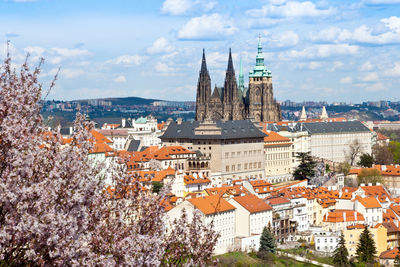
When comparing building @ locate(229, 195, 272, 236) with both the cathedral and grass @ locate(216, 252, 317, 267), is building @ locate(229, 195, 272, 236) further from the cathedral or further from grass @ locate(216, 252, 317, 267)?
the cathedral

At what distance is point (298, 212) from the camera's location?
222 feet

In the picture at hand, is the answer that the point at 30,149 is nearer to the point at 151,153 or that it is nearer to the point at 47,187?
the point at 47,187

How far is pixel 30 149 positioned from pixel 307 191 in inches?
2563

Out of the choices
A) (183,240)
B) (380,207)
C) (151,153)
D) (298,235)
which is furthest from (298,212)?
(183,240)

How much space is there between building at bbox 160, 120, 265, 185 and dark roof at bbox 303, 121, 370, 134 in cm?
2259

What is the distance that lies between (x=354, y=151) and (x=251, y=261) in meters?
75.8

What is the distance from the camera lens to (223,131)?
95875 mm

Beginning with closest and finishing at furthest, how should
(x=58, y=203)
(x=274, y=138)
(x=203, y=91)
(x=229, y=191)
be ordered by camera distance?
(x=58, y=203) → (x=229, y=191) → (x=274, y=138) → (x=203, y=91)

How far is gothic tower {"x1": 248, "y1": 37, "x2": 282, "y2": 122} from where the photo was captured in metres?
139

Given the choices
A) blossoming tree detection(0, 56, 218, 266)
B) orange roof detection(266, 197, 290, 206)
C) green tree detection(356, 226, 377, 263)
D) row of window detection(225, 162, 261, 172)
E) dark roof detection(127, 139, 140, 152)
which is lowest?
green tree detection(356, 226, 377, 263)

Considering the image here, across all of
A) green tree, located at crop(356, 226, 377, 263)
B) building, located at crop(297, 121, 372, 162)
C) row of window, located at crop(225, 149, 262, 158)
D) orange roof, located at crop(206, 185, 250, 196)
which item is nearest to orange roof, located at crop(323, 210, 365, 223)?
green tree, located at crop(356, 226, 377, 263)

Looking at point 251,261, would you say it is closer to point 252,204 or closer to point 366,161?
point 252,204

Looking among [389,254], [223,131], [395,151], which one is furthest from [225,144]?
[395,151]

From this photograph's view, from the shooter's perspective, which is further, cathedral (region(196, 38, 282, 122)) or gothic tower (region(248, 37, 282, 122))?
gothic tower (region(248, 37, 282, 122))
